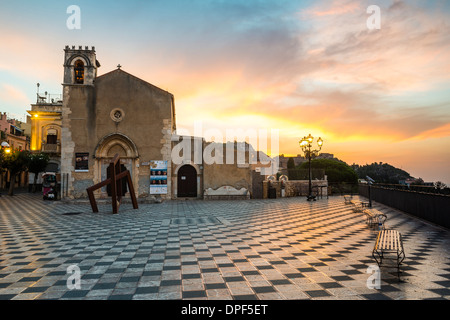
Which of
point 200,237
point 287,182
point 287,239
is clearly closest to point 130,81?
point 287,182

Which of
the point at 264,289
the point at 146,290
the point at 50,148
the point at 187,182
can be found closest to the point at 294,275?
the point at 264,289

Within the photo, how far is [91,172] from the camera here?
22.5 meters

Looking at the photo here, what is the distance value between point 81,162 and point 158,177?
6.14m

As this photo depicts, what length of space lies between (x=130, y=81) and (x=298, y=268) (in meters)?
22.0

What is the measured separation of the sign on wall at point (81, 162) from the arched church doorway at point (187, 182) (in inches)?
288

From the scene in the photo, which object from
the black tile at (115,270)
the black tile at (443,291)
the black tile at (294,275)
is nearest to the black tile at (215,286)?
the black tile at (294,275)

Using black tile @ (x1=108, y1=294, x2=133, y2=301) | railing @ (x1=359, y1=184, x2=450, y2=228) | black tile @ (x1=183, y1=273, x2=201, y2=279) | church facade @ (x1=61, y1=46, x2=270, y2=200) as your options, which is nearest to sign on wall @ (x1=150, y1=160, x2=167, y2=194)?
church facade @ (x1=61, y1=46, x2=270, y2=200)

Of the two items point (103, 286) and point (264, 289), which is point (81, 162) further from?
point (264, 289)

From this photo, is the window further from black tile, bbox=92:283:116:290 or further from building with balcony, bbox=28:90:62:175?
black tile, bbox=92:283:116:290

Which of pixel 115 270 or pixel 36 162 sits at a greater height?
pixel 36 162

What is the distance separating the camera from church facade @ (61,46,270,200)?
22594mm

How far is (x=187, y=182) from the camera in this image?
24.2 metres
